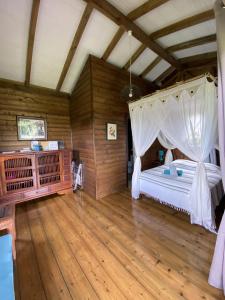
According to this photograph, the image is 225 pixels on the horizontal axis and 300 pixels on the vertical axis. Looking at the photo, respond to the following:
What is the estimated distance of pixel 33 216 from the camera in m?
2.74

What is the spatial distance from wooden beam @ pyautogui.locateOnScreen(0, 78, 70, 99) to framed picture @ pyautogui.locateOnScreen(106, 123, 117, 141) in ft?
5.67

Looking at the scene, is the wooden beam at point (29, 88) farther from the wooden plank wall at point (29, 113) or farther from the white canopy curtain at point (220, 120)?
the white canopy curtain at point (220, 120)

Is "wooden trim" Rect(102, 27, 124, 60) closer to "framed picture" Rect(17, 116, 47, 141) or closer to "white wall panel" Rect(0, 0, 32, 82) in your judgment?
"white wall panel" Rect(0, 0, 32, 82)

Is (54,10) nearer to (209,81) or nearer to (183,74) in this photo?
(209,81)

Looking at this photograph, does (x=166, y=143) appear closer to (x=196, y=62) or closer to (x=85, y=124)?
(x=85, y=124)

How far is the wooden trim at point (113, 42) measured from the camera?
114 inches

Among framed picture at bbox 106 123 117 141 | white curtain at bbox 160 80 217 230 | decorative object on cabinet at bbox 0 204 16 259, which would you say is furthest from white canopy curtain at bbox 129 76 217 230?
decorative object on cabinet at bbox 0 204 16 259

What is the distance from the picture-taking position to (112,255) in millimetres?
1790

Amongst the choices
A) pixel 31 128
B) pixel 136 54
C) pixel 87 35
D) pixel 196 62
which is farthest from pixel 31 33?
pixel 196 62

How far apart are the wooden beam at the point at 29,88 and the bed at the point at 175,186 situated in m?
3.20

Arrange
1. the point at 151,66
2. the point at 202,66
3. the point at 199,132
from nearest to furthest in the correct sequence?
the point at 199,132
the point at 151,66
the point at 202,66

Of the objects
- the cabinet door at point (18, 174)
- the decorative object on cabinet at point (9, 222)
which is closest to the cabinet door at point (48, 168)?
the cabinet door at point (18, 174)

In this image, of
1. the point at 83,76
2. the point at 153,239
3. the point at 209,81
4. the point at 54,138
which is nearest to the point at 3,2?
the point at 83,76

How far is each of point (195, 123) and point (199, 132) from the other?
15 centimetres
